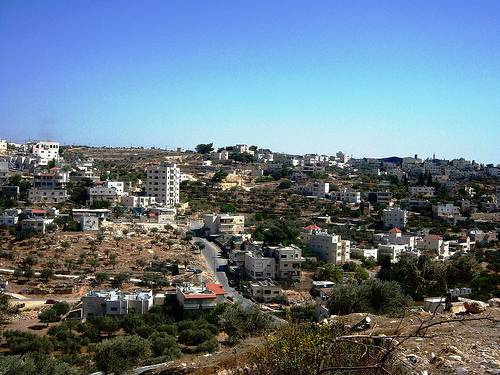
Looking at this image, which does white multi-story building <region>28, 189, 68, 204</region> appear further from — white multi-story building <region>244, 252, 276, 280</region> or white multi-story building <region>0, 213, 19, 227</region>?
white multi-story building <region>244, 252, 276, 280</region>

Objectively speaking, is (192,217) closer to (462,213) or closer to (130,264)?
(130,264)

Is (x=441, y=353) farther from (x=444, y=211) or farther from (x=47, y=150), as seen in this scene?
(x=47, y=150)

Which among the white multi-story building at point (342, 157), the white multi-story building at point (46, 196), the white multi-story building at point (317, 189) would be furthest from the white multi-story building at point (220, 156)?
the white multi-story building at point (46, 196)

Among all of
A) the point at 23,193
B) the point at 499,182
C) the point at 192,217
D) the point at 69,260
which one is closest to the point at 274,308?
the point at 69,260

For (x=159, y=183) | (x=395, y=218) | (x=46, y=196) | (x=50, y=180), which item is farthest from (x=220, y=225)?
(x=395, y=218)

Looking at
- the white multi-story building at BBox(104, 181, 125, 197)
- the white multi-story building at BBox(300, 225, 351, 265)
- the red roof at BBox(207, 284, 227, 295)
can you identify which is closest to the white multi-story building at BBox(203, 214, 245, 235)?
the white multi-story building at BBox(300, 225, 351, 265)

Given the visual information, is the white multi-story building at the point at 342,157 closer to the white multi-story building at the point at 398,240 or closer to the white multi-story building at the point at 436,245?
the white multi-story building at the point at 398,240
